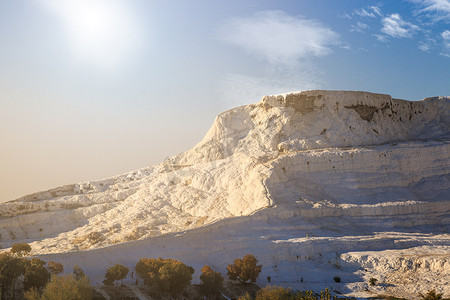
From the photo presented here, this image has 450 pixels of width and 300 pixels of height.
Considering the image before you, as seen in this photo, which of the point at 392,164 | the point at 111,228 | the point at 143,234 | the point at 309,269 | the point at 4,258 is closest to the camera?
the point at 4,258

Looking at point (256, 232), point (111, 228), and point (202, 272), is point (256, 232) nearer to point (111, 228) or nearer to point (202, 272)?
point (202, 272)

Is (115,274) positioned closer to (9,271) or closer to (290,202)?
(9,271)

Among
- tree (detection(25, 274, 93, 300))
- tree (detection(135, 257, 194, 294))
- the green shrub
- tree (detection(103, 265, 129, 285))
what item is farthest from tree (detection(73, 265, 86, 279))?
the green shrub

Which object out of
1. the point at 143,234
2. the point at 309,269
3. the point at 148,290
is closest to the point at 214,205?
the point at 143,234

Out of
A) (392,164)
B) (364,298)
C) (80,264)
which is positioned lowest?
(364,298)

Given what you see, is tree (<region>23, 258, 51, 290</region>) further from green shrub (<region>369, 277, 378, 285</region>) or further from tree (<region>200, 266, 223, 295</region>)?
green shrub (<region>369, 277, 378, 285</region>)

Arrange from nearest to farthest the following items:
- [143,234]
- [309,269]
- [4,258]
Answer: [4,258] → [309,269] → [143,234]

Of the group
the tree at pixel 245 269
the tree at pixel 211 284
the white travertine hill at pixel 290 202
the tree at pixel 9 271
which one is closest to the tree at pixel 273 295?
the tree at pixel 211 284
